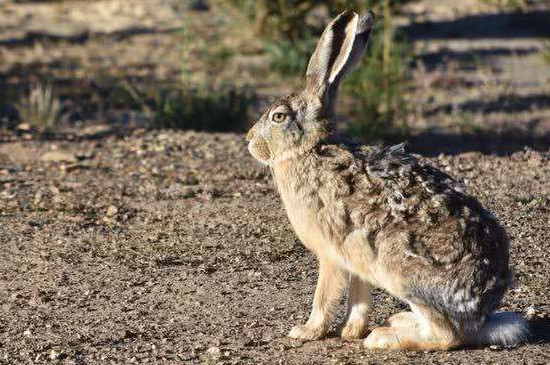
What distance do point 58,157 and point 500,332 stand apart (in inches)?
208

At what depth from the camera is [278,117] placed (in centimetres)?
532

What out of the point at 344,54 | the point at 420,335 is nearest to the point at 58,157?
the point at 344,54

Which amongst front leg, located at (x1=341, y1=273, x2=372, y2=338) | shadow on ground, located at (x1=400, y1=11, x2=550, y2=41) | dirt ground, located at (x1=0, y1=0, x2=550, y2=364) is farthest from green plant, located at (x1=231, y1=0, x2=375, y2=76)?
front leg, located at (x1=341, y1=273, x2=372, y2=338)

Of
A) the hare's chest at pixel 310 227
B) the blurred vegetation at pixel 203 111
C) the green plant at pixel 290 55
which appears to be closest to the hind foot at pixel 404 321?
the hare's chest at pixel 310 227

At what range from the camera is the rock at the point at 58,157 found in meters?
9.32

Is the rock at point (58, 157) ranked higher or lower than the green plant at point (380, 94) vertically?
lower

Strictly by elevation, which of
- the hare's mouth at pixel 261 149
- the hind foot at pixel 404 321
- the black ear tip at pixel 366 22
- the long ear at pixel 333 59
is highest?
the black ear tip at pixel 366 22

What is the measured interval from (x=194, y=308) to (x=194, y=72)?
836 centimetres

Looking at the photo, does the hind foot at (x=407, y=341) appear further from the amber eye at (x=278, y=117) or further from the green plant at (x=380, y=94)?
the green plant at (x=380, y=94)

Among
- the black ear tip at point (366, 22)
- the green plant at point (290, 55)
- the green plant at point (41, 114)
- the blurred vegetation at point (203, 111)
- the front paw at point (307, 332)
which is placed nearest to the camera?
the front paw at point (307, 332)

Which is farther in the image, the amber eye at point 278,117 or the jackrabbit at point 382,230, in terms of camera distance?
the amber eye at point 278,117

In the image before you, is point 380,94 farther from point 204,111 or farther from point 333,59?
point 333,59

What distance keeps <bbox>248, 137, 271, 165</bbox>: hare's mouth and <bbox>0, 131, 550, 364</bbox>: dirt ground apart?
0.81 meters

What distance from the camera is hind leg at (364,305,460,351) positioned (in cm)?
484
